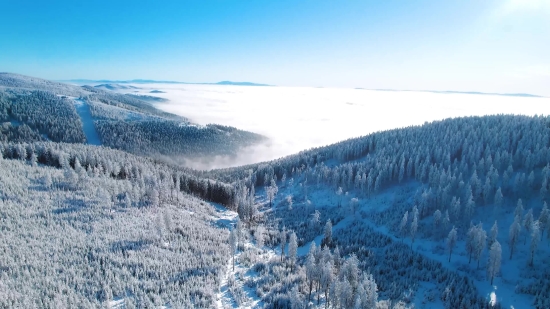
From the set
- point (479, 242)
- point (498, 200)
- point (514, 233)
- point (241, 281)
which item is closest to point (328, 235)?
point (241, 281)

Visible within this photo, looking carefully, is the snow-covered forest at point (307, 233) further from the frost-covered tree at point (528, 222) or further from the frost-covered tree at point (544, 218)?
the frost-covered tree at point (544, 218)

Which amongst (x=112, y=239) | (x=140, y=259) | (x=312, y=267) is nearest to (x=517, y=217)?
(x=312, y=267)

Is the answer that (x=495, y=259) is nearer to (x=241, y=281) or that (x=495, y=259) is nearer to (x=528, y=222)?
(x=528, y=222)

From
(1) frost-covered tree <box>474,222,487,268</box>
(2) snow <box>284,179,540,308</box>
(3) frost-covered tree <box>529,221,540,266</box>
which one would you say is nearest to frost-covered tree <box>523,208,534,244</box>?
(2) snow <box>284,179,540,308</box>

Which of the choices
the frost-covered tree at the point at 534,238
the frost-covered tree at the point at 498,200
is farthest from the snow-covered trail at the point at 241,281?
the frost-covered tree at the point at 498,200

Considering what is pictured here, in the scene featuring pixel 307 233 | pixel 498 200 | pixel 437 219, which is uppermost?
pixel 498 200

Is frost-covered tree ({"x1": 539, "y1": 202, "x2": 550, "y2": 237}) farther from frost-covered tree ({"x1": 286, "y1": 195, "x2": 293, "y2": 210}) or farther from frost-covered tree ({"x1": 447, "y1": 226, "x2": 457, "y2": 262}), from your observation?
frost-covered tree ({"x1": 286, "y1": 195, "x2": 293, "y2": 210})

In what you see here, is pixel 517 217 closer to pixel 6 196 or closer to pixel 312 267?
pixel 312 267

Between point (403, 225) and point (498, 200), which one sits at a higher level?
point (498, 200)
